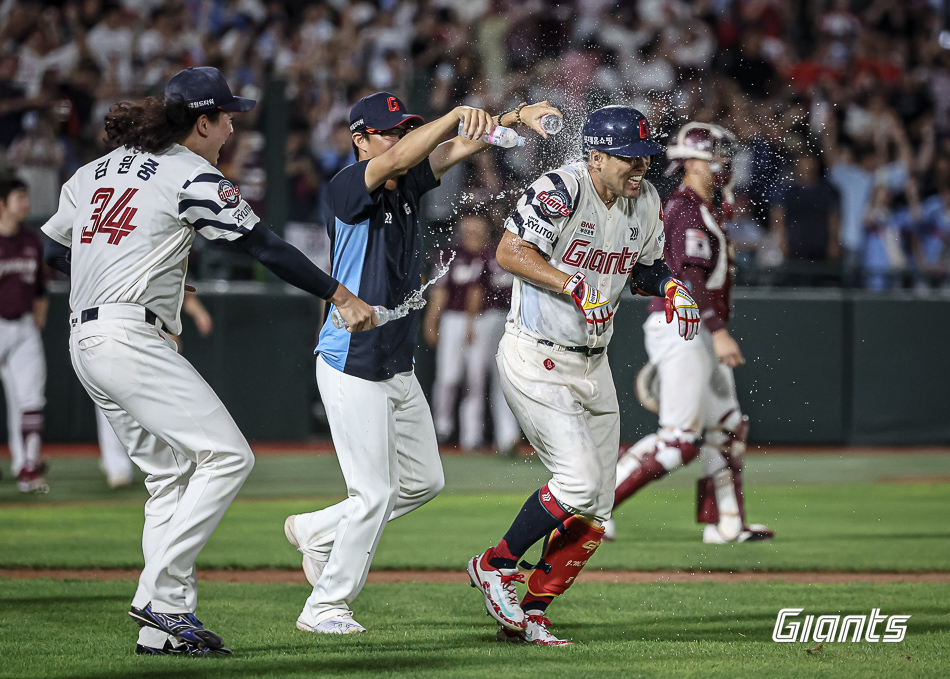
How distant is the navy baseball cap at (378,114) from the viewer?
18.3 feet

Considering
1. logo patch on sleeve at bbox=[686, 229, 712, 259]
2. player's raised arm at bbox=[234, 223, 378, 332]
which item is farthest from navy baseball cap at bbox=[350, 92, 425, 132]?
Answer: logo patch on sleeve at bbox=[686, 229, 712, 259]

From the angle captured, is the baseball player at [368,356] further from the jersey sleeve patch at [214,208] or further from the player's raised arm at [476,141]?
the jersey sleeve patch at [214,208]

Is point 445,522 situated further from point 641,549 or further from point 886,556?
point 886,556

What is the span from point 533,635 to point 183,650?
1482mm

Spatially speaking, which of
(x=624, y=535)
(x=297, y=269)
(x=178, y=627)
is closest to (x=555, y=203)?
(x=297, y=269)

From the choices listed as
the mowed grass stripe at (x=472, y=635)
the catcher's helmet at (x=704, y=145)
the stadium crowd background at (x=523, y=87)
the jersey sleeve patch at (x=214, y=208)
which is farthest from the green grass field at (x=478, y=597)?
the stadium crowd background at (x=523, y=87)

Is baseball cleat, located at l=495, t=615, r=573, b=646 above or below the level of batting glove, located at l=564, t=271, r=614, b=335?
below

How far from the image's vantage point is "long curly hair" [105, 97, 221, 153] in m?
4.97

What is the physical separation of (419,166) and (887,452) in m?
10.7

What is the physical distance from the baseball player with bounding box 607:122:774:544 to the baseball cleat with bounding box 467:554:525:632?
7.69ft

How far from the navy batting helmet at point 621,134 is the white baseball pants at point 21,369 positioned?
706 cm

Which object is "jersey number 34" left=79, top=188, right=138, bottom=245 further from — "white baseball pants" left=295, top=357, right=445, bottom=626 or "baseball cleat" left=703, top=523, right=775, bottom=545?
"baseball cleat" left=703, top=523, right=775, bottom=545

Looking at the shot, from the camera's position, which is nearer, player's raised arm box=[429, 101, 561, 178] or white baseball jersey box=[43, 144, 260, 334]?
white baseball jersey box=[43, 144, 260, 334]

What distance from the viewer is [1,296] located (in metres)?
10.8
